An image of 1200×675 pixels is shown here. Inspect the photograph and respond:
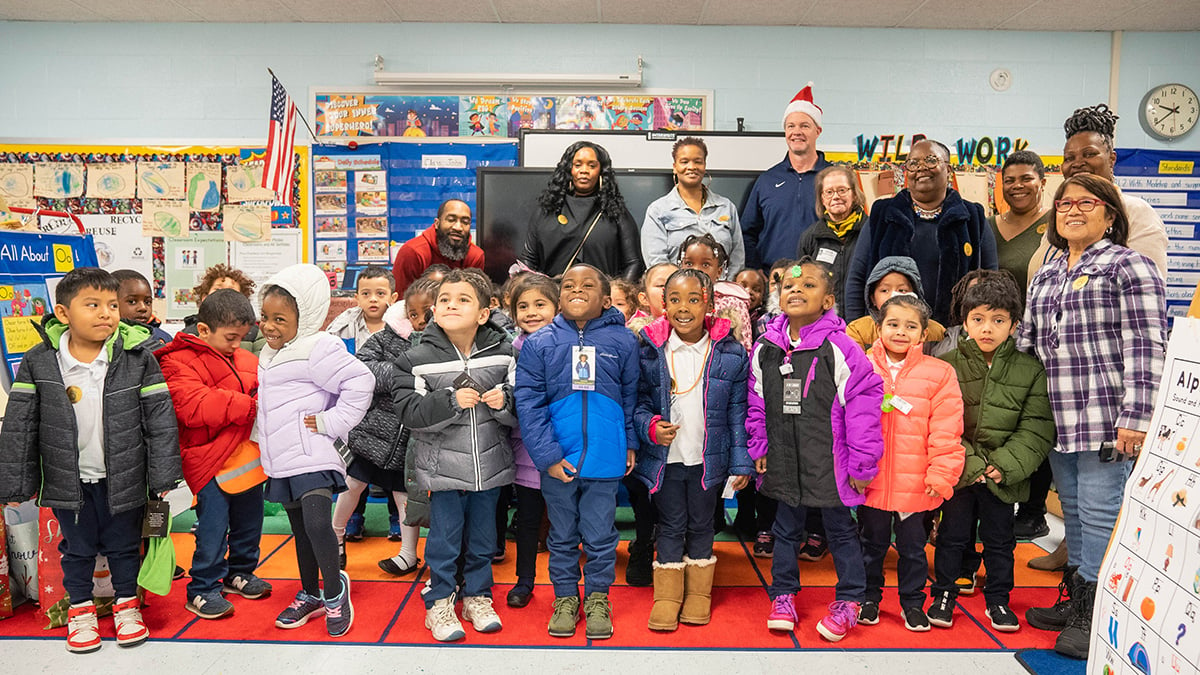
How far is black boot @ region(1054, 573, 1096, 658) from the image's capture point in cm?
245

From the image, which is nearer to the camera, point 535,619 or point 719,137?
point 535,619

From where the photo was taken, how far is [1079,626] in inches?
98.4

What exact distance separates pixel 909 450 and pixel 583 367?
1.19 meters

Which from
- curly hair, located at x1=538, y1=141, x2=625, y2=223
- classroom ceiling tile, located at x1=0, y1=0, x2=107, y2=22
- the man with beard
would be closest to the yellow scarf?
curly hair, located at x1=538, y1=141, x2=625, y2=223

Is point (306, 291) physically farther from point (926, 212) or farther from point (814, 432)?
point (926, 212)

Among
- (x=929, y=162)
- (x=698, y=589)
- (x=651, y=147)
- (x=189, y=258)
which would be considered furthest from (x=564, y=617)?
(x=189, y=258)

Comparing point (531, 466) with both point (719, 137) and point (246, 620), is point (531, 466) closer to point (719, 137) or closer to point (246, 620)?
point (246, 620)

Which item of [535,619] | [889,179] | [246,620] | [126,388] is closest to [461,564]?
[535,619]

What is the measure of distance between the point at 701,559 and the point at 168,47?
5846 mm

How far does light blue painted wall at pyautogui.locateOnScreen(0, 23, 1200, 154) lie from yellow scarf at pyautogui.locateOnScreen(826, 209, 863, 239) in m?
2.72

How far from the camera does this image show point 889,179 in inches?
203

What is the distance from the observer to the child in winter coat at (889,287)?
2.91 m

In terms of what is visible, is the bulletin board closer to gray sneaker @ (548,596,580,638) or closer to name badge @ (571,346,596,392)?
name badge @ (571,346,596,392)

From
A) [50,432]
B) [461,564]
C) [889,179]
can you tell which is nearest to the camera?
[50,432]
